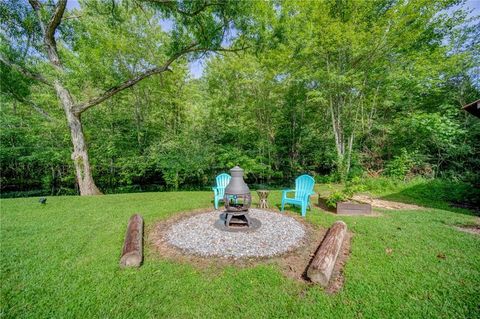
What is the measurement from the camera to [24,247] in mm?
2746

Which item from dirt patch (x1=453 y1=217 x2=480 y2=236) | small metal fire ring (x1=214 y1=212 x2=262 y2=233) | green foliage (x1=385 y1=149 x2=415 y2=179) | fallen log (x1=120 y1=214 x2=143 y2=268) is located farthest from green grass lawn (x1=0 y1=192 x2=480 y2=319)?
green foliage (x1=385 y1=149 x2=415 y2=179)

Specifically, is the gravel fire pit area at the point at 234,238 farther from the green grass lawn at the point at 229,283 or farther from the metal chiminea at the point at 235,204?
the green grass lawn at the point at 229,283

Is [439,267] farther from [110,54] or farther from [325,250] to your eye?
[110,54]

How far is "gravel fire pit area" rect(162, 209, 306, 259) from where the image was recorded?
2.62 metres

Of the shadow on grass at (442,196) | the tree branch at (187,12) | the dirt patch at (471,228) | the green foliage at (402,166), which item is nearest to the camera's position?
the dirt patch at (471,228)

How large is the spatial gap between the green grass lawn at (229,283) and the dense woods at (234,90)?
506 centimetres

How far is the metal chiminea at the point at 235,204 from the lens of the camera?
10.8ft

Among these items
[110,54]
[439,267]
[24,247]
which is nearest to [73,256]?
[24,247]

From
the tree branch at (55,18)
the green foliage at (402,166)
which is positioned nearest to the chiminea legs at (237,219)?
the green foliage at (402,166)

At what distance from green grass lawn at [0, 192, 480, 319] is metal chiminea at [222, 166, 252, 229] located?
1.13 metres

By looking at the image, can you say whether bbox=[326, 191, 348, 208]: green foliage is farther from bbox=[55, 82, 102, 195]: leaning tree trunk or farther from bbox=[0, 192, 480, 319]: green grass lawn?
bbox=[55, 82, 102, 195]: leaning tree trunk

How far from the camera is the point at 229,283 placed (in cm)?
199

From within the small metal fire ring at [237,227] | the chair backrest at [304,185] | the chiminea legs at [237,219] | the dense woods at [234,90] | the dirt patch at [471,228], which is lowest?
the dirt patch at [471,228]

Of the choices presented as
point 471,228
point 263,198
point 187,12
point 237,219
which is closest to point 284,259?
point 237,219
